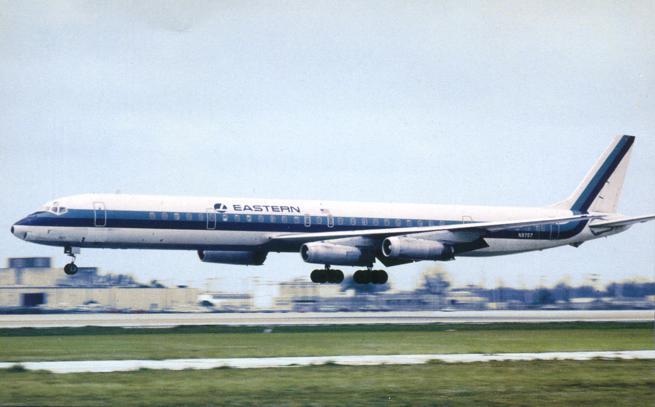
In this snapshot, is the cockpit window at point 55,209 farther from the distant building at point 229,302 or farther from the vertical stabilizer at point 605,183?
the vertical stabilizer at point 605,183

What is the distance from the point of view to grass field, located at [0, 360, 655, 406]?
22.1 m

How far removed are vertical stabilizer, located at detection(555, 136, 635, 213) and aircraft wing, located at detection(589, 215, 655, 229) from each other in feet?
5.74

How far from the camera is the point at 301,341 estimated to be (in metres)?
38.0

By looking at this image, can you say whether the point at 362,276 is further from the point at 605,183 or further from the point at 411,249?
the point at 605,183

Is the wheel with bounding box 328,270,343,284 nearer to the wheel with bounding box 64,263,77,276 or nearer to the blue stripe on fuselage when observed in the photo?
the blue stripe on fuselage

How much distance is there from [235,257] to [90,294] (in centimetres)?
2107

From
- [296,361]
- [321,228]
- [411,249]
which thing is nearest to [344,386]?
[296,361]

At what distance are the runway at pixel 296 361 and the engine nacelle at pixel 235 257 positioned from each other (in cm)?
2993

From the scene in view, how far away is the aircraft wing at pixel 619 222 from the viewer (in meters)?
63.3

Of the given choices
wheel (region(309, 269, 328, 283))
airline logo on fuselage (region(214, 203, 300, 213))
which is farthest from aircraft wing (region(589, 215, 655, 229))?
airline logo on fuselage (region(214, 203, 300, 213))

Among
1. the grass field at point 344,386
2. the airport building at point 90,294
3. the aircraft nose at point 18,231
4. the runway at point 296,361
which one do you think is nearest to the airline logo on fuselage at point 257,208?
the aircraft nose at point 18,231

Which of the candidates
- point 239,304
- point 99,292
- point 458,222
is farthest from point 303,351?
point 99,292

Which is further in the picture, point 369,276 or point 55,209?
point 369,276

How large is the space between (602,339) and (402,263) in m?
21.3
